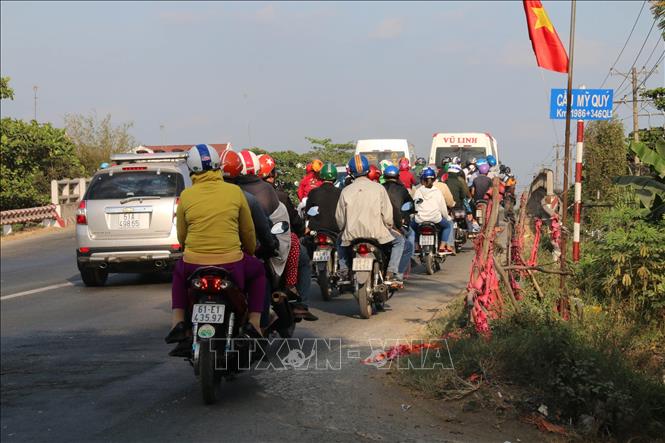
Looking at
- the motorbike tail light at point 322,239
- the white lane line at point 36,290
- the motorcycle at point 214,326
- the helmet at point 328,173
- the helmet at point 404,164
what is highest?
the helmet at point 404,164

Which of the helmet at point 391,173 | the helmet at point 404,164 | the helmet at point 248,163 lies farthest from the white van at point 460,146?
the helmet at point 248,163

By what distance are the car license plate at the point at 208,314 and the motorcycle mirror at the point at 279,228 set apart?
1.23 m

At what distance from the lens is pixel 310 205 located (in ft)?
41.3

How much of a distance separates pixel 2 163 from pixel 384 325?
77.5ft

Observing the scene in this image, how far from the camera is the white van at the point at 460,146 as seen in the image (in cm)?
3033

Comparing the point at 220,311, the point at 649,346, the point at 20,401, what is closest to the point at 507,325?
the point at 649,346

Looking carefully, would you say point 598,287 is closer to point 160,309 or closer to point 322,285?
point 322,285

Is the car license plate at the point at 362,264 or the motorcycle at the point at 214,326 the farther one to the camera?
the car license plate at the point at 362,264

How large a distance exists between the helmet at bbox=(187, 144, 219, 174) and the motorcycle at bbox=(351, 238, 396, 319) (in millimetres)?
4054

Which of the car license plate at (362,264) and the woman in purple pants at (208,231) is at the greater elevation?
the woman in purple pants at (208,231)

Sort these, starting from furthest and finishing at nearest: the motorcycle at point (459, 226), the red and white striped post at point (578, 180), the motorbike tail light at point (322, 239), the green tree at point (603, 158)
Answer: the green tree at point (603, 158), the motorcycle at point (459, 226), the motorbike tail light at point (322, 239), the red and white striped post at point (578, 180)

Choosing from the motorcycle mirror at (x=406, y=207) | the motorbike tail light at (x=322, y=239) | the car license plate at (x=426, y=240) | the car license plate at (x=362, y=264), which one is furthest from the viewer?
the car license plate at (x=426, y=240)

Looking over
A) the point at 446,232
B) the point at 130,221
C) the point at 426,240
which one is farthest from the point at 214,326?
the point at 446,232

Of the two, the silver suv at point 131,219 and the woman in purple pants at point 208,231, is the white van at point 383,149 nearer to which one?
the silver suv at point 131,219
